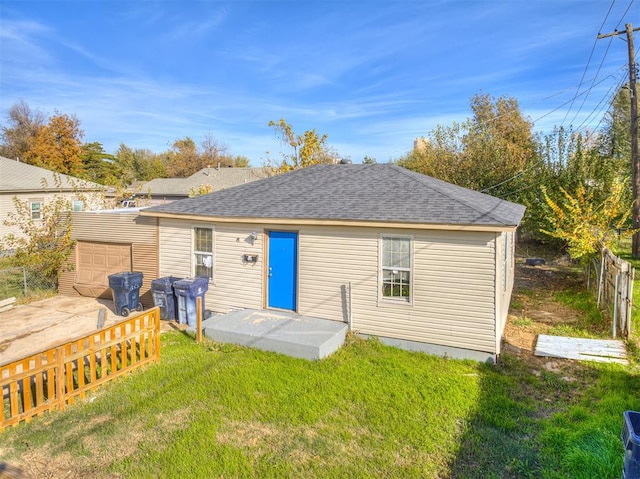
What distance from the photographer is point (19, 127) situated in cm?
4453

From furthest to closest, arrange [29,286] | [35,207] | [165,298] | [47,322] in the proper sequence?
[35,207] → [29,286] → [165,298] → [47,322]

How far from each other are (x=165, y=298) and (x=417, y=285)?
6.07m

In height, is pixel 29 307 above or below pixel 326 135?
below

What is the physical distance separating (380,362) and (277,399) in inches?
90.8

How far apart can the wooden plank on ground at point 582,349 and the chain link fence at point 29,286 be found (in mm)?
13458

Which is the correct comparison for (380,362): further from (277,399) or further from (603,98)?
(603,98)

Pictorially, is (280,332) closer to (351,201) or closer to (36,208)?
(351,201)

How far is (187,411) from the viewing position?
18.9 feet

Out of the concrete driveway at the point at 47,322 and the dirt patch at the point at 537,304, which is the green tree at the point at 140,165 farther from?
the dirt patch at the point at 537,304

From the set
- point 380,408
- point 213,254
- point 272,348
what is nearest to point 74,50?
point 213,254

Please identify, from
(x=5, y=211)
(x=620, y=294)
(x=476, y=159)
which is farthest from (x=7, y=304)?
(x=476, y=159)

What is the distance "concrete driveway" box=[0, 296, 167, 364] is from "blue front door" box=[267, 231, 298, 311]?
3.47m

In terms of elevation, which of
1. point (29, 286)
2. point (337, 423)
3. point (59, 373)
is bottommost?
point (337, 423)

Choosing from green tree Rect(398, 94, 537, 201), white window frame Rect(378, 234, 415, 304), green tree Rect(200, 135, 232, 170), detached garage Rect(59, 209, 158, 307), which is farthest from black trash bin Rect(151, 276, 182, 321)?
green tree Rect(200, 135, 232, 170)
